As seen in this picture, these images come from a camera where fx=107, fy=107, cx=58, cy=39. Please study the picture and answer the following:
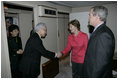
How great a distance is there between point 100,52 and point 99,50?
0.03 meters

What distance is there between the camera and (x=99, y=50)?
4.09 feet

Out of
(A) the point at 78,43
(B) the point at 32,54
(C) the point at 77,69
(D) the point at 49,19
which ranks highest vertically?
(D) the point at 49,19

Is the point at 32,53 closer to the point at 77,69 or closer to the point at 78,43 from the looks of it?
the point at 78,43

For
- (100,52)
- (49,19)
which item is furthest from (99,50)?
(49,19)

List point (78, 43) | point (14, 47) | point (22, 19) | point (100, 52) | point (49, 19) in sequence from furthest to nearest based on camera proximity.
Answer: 1. point (22, 19)
2. point (49, 19)
3. point (14, 47)
4. point (78, 43)
5. point (100, 52)

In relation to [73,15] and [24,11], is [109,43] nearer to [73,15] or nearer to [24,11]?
[73,15]

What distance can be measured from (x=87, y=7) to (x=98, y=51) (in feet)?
9.46

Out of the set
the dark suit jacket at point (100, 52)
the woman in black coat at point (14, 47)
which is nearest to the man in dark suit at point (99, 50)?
the dark suit jacket at point (100, 52)

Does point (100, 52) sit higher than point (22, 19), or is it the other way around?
point (22, 19)

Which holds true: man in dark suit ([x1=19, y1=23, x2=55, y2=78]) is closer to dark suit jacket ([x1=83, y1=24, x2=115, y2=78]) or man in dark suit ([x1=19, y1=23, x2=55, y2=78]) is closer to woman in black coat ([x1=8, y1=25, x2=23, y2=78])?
woman in black coat ([x1=8, y1=25, x2=23, y2=78])

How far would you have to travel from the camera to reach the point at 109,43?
1241 millimetres

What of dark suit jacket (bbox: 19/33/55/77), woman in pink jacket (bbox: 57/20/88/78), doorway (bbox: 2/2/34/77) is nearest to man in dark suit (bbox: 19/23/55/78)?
dark suit jacket (bbox: 19/33/55/77)

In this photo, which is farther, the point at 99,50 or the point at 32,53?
the point at 32,53

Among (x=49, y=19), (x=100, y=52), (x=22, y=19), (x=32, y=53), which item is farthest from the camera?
(x=22, y=19)
